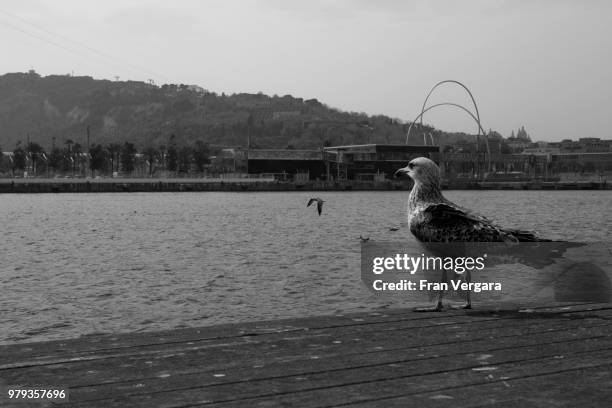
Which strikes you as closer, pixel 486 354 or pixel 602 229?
pixel 486 354

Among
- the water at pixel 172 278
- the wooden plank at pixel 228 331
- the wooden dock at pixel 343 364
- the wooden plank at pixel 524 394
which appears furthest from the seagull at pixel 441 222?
the water at pixel 172 278

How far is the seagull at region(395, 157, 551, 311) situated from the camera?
1053 cm

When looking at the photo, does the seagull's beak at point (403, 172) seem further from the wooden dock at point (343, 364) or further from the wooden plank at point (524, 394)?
the wooden plank at point (524, 394)

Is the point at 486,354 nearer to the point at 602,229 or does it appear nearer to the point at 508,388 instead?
the point at 508,388

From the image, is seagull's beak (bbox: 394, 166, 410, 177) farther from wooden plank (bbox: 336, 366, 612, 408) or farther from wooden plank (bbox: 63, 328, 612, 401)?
wooden plank (bbox: 336, 366, 612, 408)

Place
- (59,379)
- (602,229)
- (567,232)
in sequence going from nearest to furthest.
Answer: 1. (59,379)
2. (567,232)
3. (602,229)

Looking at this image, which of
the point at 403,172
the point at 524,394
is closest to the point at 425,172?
the point at 403,172

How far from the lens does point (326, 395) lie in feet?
20.5

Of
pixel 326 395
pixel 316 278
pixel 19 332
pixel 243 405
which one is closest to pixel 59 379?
pixel 243 405

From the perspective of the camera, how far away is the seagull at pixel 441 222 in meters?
10.5

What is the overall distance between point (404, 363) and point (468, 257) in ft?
12.5

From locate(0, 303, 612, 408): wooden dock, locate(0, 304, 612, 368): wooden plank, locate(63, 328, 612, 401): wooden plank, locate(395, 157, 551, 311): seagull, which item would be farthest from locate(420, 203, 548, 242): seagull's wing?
locate(63, 328, 612, 401): wooden plank

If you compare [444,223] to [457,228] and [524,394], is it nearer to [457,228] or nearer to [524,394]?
[457,228]

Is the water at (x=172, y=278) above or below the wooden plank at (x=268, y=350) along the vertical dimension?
below
